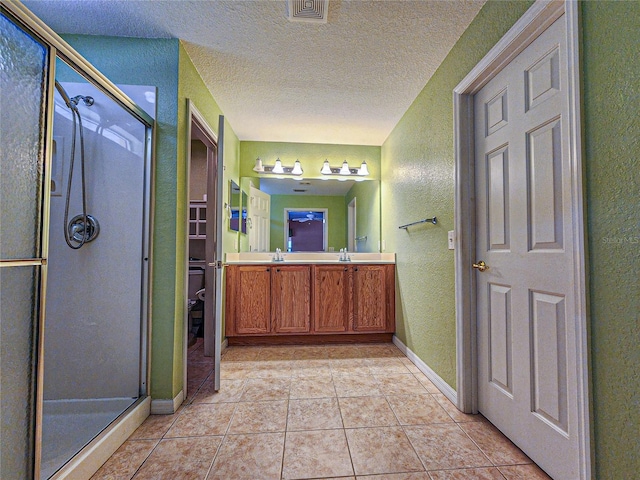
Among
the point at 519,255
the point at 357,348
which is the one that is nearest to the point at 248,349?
the point at 357,348

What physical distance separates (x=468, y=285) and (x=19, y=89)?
2.15 m

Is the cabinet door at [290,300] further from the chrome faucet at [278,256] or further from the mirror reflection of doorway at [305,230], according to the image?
the mirror reflection of doorway at [305,230]

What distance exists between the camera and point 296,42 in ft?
5.66

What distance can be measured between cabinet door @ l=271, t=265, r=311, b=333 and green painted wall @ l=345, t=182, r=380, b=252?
890 millimetres

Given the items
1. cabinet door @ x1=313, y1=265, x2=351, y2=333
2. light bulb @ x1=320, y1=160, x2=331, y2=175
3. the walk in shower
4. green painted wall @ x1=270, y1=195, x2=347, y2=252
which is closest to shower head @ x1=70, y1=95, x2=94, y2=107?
the walk in shower

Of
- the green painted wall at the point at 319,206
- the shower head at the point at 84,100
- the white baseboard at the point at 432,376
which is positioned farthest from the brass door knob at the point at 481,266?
the shower head at the point at 84,100

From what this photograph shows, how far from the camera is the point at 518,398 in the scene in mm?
1302

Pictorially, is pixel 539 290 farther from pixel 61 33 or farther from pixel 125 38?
pixel 61 33

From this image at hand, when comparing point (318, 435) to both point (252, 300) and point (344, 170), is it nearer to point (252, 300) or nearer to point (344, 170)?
point (252, 300)

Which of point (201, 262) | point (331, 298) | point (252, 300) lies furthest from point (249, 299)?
point (331, 298)

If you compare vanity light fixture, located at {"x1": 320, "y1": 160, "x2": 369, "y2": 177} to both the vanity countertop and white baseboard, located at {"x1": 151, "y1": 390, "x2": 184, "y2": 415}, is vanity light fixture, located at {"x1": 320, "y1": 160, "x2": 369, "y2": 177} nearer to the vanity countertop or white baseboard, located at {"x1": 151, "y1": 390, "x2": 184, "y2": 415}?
the vanity countertop

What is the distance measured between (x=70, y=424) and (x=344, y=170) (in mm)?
2982

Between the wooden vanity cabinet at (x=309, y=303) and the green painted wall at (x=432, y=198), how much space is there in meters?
0.24

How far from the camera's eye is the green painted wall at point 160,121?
167 cm
